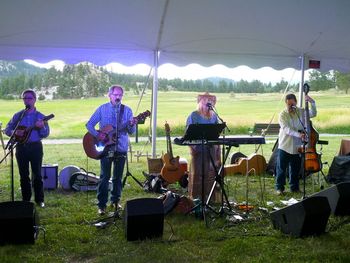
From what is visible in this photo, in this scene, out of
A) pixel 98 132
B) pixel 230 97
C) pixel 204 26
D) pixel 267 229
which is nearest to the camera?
pixel 267 229

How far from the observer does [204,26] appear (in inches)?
258

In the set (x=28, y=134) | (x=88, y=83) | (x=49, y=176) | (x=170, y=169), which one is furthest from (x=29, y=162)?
(x=88, y=83)

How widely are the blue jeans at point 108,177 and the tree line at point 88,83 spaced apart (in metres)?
6.11

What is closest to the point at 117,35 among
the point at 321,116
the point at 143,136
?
the point at 143,136

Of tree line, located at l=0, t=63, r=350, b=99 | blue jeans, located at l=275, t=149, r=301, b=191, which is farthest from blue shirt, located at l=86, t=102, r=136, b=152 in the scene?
Result: tree line, located at l=0, t=63, r=350, b=99

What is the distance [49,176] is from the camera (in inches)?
269

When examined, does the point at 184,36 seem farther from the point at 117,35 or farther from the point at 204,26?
Result: the point at 117,35

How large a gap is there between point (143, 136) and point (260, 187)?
900cm

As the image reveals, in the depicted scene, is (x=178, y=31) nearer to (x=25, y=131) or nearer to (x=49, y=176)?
(x=25, y=131)

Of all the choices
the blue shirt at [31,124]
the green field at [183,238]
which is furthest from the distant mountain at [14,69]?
the blue shirt at [31,124]

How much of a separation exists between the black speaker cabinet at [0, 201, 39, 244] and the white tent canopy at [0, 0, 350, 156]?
303 centimetres

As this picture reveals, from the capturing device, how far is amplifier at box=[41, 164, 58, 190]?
6820mm

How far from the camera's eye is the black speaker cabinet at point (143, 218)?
404cm

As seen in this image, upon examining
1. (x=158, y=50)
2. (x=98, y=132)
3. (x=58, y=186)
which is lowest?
(x=58, y=186)
